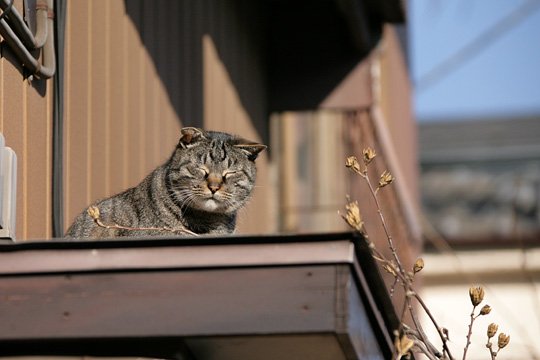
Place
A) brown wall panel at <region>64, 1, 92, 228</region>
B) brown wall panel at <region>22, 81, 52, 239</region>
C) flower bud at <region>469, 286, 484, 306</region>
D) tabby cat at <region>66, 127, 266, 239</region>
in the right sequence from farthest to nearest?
1. brown wall panel at <region>64, 1, 92, 228</region>
2. tabby cat at <region>66, 127, 266, 239</region>
3. brown wall panel at <region>22, 81, 52, 239</region>
4. flower bud at <region>469, 286, 484, 306</region>

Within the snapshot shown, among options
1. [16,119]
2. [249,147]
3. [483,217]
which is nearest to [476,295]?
[16,119]

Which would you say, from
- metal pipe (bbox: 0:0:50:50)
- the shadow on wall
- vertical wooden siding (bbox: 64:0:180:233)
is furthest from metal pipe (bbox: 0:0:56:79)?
the shadow on wall

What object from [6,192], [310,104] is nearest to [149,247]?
[6,192]

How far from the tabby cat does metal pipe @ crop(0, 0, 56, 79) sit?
57 cm

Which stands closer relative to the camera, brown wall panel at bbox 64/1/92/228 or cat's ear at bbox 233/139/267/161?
brown wall panel at bbox 64/1/92/228

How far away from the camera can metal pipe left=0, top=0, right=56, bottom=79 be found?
443cm

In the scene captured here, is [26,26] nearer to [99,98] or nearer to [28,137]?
[28,137]

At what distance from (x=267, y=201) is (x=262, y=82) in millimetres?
886

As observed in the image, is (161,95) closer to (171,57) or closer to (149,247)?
(171,57)

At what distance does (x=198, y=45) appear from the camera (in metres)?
7.30

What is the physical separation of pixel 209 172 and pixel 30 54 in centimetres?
95

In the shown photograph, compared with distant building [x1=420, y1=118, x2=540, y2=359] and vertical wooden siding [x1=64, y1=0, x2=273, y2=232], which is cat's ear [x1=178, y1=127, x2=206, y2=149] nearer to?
vertical wooden siding [x1=64, y1=0, x2=273, y2=232]

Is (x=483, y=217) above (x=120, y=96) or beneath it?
above

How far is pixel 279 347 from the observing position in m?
3.69
